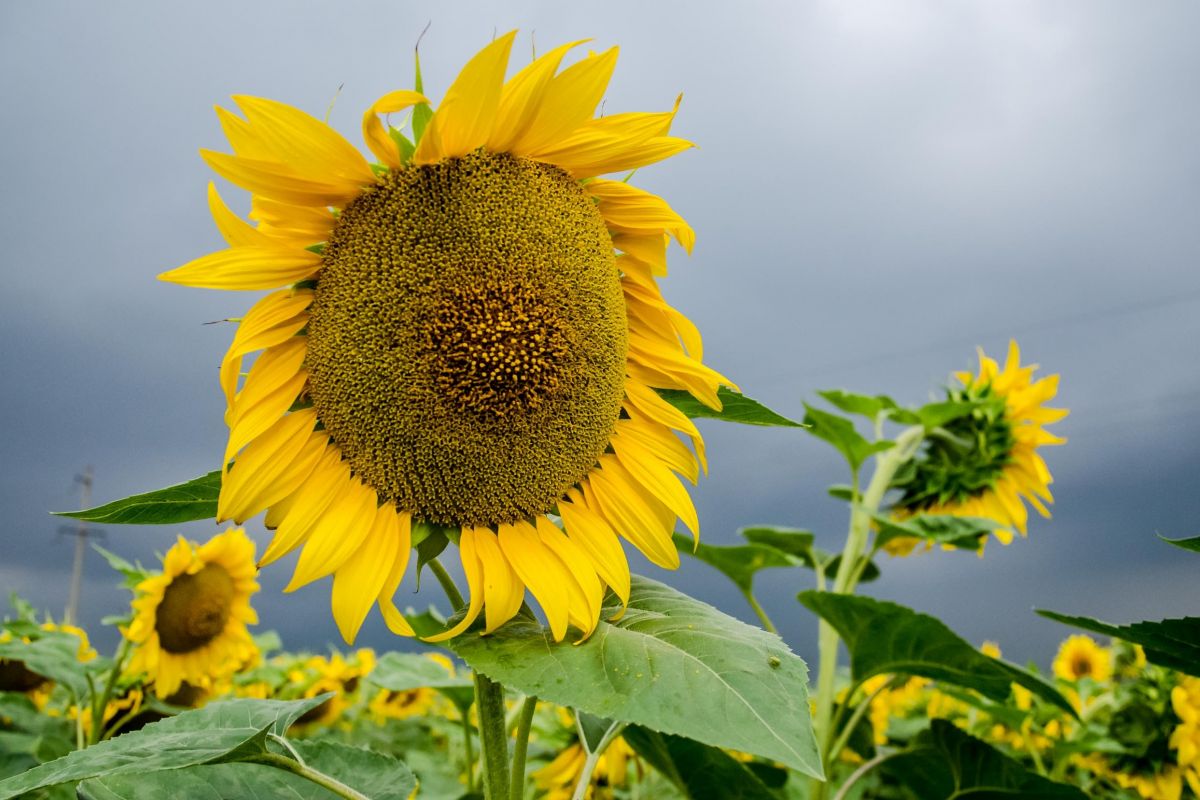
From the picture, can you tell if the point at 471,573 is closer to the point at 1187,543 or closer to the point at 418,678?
the point at 1187,543

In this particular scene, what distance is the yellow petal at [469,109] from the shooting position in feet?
4.21

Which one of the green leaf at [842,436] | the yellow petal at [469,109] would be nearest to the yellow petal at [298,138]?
A: the yellow petal at [469,109]

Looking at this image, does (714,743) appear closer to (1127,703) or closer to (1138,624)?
(1138,624)

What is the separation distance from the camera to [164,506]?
1489 millimetres

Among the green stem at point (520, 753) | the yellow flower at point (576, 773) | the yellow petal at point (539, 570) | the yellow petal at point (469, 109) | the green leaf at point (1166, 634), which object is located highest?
the yellow petal at point (469, 109)

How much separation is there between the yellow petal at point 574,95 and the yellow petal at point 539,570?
0.64 metres

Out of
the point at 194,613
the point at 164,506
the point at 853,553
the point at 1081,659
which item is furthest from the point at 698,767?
the point at 1081,659

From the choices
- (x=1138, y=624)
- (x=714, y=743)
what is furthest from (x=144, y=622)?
(x=1138, y=624)

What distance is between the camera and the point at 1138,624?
1789mm

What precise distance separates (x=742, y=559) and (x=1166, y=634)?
1614 mm

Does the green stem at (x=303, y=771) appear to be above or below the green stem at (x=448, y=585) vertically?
below

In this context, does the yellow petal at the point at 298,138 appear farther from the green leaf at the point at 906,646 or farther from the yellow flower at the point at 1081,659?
the yellow flower at the point at 1081,659

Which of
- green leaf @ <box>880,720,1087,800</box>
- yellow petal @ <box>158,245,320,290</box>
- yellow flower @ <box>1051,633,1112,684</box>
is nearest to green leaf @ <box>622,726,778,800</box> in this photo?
green leaf @ <box>880,720,1087,800</box>

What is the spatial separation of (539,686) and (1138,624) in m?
1.27
